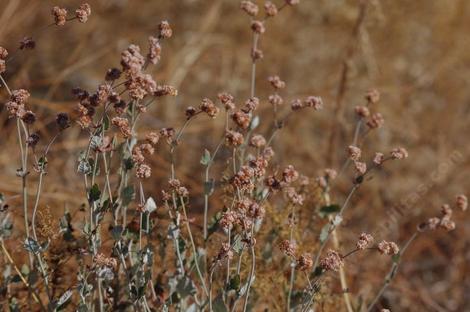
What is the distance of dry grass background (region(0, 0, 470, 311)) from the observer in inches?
115

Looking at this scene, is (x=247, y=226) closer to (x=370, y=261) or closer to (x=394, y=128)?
(x=370, y=261)

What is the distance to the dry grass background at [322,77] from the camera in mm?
2926

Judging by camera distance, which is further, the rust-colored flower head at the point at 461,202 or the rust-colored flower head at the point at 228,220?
the rust-colored flower head at the point at 461,202

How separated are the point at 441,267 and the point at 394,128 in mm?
635

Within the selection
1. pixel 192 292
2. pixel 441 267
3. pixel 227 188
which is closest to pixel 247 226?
pixel 192 292

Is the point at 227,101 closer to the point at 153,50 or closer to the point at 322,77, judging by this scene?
the point at 153,50

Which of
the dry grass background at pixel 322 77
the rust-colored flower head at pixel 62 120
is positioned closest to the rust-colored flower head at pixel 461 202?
the rust-colored flower head at pixel 62 120

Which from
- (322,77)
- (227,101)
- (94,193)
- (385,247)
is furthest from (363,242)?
(322,77)

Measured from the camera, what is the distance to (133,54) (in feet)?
3.70

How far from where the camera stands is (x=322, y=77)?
373cm

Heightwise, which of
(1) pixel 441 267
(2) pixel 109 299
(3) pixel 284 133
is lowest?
(1) pixel 441 267

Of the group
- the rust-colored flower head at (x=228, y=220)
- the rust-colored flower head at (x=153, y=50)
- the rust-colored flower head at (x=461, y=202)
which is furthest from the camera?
the rust-colored flower head at (x=461, y=202)

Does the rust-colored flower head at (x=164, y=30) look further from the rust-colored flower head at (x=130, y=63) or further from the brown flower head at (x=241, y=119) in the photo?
the brown flower head at (x=241, y=119)

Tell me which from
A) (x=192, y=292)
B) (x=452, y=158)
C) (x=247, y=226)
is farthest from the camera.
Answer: (x=452, y=158)
